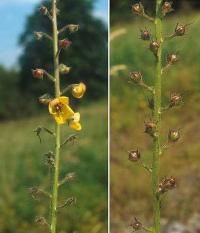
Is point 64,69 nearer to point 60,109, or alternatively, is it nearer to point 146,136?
point 60,109

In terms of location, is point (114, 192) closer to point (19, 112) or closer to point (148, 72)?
point (148, 72)

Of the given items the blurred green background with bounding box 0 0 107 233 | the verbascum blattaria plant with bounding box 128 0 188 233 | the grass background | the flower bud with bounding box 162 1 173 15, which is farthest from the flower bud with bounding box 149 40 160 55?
the grass background

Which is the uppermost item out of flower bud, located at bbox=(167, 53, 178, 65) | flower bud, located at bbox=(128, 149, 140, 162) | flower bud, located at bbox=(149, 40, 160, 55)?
flower bud, located at bbox=(167, 53, 178, 65)

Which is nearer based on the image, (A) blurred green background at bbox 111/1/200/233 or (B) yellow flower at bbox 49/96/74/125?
(B) yellow flower at bbox 49/96/74/125

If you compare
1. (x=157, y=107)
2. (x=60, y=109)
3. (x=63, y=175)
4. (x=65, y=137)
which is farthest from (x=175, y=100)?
(x=65, y=137)

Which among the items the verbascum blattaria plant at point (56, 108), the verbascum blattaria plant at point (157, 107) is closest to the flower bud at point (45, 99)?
the verbascum blattaria plant at point (56, 108)

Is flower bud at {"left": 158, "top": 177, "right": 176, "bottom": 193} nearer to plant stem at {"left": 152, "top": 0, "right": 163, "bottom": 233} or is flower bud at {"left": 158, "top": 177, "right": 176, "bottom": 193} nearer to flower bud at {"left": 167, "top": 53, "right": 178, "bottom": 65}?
plant stem at {"left": 152, "top": 0, "right": 163, "bottom": 233}
